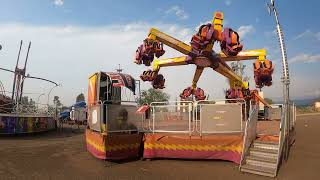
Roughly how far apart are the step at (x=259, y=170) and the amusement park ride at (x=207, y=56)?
18.8ft

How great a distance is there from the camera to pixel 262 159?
33.6ft

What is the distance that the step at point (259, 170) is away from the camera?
31.5 feet

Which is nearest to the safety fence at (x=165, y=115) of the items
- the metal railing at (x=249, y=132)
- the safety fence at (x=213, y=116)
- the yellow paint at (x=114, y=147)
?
the safety fence at (x=213, y=116)

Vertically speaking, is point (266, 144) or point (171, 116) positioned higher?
point (171, 116)

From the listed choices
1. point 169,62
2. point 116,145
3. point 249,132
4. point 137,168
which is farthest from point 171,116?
point 169,62

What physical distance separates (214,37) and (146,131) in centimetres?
552

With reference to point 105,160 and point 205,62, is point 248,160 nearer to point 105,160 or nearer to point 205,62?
point 105,160

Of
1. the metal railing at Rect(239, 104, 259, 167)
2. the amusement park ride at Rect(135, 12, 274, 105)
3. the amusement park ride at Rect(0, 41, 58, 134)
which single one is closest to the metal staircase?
the metal railing at Rect(239, 104, 259, 167)

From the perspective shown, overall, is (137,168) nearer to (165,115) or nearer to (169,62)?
(165,115)

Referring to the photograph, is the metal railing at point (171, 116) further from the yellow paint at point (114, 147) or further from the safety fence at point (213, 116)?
the yellow paint at point (114, 147)

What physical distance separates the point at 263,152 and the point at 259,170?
932 millimetres

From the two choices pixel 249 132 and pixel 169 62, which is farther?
pixel 169 62

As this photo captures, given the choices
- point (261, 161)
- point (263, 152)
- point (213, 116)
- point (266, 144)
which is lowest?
point (261, 161)

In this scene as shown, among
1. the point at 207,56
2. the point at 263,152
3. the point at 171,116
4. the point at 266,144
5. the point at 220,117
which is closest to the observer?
the point at 263,152
